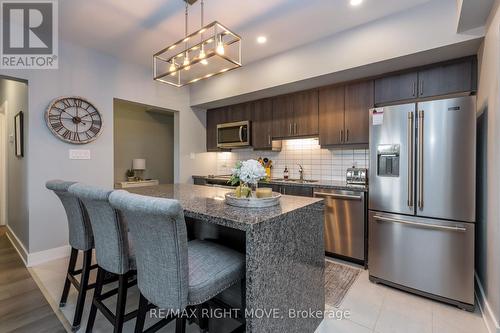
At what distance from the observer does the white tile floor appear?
1778 millimetres

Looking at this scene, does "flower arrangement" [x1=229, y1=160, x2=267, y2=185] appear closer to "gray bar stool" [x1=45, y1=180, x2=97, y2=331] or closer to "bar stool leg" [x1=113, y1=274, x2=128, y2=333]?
"bar stool leg" [x1=113, y1=274, x2=128, y2=333]

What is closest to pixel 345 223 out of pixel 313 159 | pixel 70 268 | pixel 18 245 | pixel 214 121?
pixel 313 159

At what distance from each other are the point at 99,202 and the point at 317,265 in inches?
56.9

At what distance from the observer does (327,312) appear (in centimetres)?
197

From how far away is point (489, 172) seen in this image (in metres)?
1.86

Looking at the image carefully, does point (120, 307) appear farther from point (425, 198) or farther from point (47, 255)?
point (425, 198)

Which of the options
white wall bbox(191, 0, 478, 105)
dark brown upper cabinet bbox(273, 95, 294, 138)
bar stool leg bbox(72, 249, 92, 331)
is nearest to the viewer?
bar stool leg bbox(72, 249, 92, 331)

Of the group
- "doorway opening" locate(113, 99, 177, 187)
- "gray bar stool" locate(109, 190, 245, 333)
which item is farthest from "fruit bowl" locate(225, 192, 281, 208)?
"doorway opening" locate(113, 99, 177, 187)

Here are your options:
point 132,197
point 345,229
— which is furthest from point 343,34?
point 132,197

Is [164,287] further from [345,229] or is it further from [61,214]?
[61,214]

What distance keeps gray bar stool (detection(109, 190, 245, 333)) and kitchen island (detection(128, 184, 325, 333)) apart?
0.67 ft

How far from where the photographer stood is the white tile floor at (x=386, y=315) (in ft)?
5.83

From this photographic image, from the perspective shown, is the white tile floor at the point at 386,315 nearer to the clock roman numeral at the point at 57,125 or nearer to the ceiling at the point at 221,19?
the clock roman numeral at the point at 57,125

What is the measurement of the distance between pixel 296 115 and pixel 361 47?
4.06 ft
